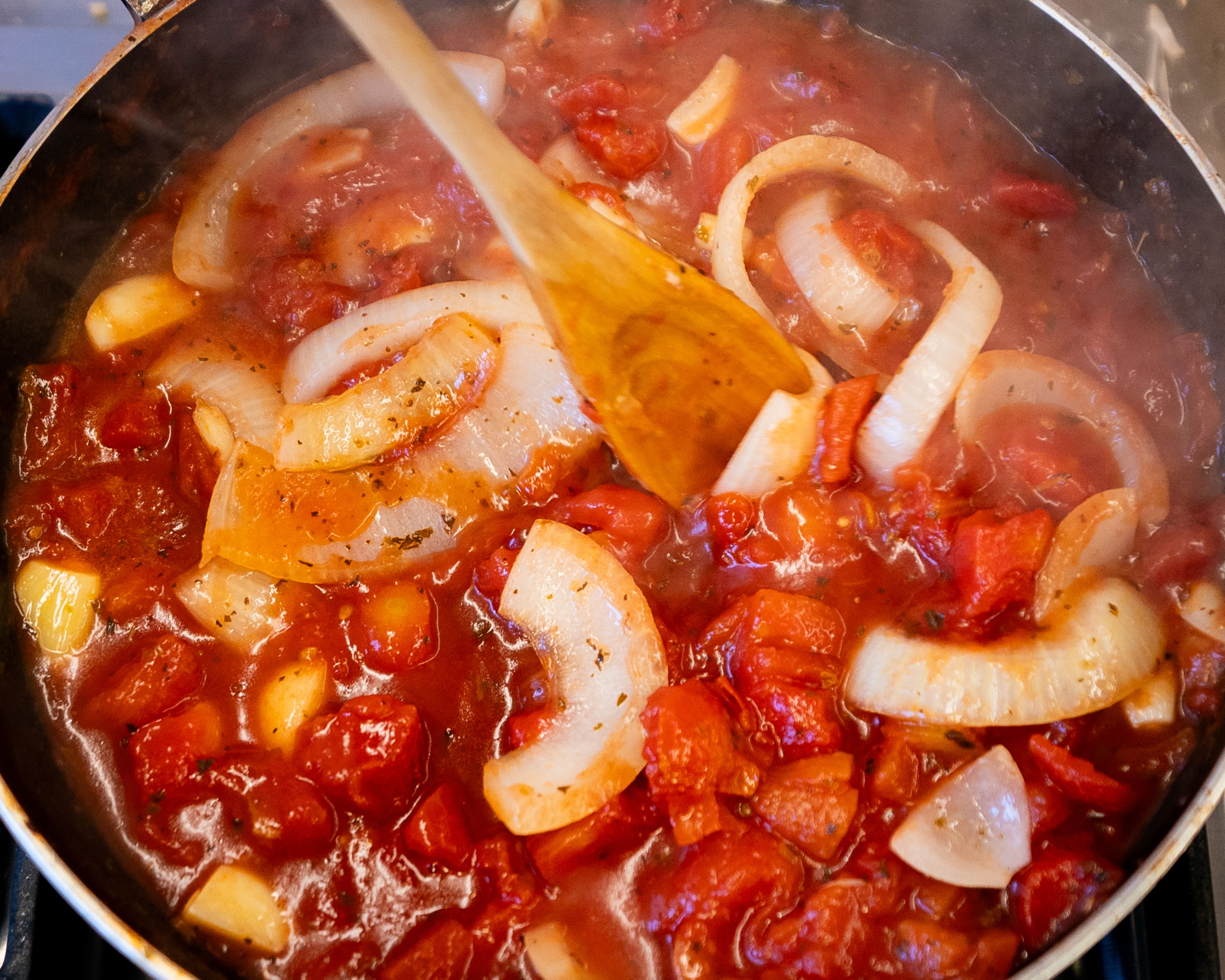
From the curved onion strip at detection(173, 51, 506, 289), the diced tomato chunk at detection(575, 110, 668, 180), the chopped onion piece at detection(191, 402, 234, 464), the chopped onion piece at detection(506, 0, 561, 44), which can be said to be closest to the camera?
the chopped onion piece at detection(191, 402, 234, 464)

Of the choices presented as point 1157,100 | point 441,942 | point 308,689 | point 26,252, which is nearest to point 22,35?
point 26,252

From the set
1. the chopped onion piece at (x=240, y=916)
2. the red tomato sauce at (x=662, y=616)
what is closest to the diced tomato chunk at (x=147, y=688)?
the red tomato sauce at (x=662, y=616)

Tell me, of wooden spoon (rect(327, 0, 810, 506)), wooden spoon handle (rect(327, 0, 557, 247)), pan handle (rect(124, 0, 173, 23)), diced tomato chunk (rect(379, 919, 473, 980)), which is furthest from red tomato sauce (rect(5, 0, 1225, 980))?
wooden spoon handle (rect(327, 0, 557, 247))

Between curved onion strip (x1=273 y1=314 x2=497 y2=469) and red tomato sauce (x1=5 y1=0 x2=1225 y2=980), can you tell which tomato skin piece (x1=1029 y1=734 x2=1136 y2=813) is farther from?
curved onion strip (x1=273 y1=314 x2=497 y2=469)

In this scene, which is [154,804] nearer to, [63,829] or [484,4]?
[63,829]

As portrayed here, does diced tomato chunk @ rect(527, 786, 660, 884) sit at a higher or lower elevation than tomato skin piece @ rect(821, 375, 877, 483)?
lower

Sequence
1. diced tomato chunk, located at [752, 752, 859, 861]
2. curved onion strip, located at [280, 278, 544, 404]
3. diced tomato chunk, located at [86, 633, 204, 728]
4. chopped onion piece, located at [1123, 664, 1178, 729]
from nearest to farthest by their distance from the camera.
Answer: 1. diced tomato chunk, located at [752, 752, 859, 861]
2. chopped onion piece, located at [1123, 664, 1178, 729]
3. diced tomato chunk, located at [86, 633, 204, 728]
4. curved onion strip, located at [280, 278, 544, 404]

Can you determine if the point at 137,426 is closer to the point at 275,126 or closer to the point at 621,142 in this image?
the point at 275,126
